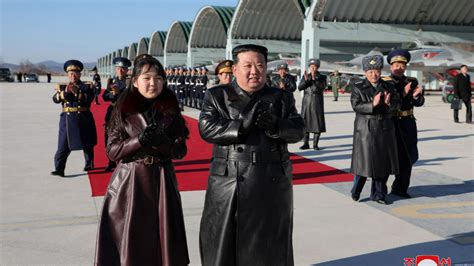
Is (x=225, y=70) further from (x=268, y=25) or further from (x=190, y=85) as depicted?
(x=268, y=25)

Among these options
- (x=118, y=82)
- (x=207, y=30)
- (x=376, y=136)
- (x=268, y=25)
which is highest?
(x=207, y=30)

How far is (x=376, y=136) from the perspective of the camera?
609cm

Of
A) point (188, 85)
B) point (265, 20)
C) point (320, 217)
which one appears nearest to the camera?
point (320, 217)

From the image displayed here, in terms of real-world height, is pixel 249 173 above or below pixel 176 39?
below

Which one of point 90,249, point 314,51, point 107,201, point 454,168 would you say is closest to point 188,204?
point 90,249

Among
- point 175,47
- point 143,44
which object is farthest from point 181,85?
point 143,44

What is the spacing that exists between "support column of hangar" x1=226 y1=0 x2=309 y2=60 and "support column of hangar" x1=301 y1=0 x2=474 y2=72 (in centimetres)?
770

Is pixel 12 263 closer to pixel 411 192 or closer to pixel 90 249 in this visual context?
pixel 90 249

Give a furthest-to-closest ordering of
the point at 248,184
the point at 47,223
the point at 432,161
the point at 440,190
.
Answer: the point at 432,161 → the point at 440,190 → the point at 47,223 → the point at 248,184

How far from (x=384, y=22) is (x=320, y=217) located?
32.4m

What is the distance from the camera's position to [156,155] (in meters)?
3.26

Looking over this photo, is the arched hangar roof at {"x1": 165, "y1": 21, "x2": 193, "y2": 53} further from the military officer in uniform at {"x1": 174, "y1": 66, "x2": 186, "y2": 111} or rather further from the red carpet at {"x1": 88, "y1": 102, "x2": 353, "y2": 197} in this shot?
the red carpet at {"x1": 88, "y1": 102, "x2": 353, "y2": 197}

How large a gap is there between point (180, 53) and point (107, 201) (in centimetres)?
6987

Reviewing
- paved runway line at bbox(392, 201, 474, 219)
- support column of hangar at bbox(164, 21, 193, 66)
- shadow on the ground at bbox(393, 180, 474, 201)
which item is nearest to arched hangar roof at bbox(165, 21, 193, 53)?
support column of hangar at bbox(164, 21, 193, 66)
